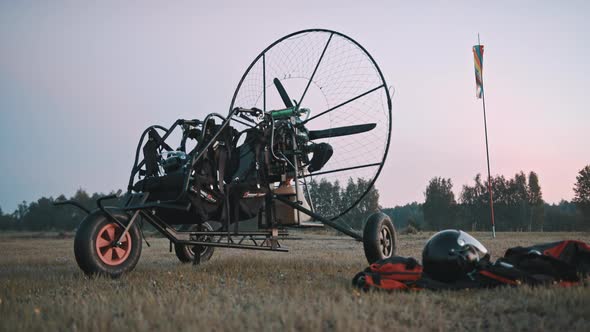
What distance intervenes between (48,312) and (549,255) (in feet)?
19.3

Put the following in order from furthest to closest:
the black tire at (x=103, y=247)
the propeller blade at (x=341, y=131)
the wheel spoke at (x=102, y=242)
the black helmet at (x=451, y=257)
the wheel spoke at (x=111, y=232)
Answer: the propeller blade at (x=341, y=131) → the wheel spoke at (x=111, y=232) → the wheel spoke at (x=102, y=242) → the black tire at (x=103, y=247) → the black helmet at (x=451, y=257)

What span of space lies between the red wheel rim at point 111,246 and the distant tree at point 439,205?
272ft

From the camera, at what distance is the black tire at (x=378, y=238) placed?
28.8 feet

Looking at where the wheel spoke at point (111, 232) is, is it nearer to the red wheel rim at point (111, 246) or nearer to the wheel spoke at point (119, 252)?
the red wheel rim at point (111, 246)

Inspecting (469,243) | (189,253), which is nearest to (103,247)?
(189,253)

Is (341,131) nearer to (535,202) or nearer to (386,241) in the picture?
(386,241)

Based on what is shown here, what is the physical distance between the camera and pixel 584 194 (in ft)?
208

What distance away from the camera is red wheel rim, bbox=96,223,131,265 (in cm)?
688

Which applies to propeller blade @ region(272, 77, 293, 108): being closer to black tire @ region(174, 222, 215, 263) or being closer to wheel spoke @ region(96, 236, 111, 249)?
black tire @ region(174, 222, 215, 263)

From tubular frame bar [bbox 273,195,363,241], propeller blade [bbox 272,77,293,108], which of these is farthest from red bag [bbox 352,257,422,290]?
propeller blade [bbox 272,77,293,108]

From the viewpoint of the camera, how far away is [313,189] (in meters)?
10.0

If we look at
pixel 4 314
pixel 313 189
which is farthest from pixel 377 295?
pixel 313 189

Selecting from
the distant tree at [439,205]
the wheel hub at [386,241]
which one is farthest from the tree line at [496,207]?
the wheel hub at [386,241]

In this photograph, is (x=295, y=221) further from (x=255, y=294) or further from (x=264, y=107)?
(x=255, y=294)
